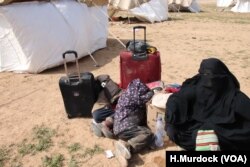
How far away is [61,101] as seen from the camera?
5.82 metres

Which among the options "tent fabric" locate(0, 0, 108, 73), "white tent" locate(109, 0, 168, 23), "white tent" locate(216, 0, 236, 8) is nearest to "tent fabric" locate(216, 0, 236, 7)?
"white tent" locate(216, 0, 236, 8)

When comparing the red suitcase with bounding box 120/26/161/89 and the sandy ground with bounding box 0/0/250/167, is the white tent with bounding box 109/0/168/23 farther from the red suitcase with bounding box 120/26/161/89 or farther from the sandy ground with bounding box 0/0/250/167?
the red suitcase with bounding box 120/26/161/89

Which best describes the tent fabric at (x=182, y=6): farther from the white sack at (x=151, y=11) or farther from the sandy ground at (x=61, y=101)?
the sandy ground at (x=61, y=101)

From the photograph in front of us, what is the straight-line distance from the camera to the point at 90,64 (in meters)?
8.20

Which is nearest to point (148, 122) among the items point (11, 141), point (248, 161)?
point (248, 161)

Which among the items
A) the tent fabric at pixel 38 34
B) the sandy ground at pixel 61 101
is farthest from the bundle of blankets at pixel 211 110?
the tent fabric at pixel 38 34

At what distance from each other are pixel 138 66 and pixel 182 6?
56.9ft

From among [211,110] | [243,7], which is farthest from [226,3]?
[211,110]

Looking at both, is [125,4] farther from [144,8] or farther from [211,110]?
[211,110]

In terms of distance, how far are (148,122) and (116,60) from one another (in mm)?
4335

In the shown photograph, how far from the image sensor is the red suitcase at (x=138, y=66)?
16.9 ft

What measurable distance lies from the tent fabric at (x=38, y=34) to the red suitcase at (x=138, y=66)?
8.77ft

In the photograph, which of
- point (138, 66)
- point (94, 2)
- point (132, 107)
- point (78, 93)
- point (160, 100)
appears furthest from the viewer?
point (94, 2)

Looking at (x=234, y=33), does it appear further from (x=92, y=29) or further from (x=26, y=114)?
(x=26, y=114)
